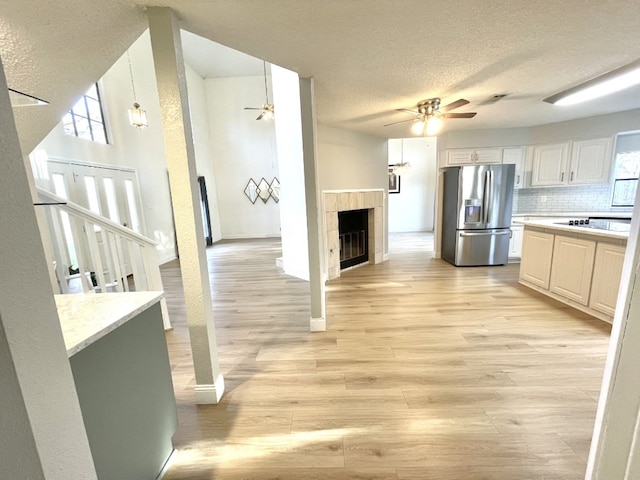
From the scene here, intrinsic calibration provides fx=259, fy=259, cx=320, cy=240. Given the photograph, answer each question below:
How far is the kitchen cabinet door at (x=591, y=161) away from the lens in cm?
409

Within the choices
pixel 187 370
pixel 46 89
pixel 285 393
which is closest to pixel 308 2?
pixel 46 89

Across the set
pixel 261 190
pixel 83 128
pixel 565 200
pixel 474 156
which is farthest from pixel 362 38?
pixel 261 190

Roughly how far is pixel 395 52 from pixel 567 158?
439 cm

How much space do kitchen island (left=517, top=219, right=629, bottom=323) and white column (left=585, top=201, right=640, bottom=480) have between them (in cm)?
241

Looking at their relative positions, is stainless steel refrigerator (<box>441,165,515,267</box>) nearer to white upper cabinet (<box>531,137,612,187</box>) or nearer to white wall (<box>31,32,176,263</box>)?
white upper cabinet (<box>531,137,612,187</box>)

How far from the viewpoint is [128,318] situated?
105cm

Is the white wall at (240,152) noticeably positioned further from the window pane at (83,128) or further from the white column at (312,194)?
the white column at (312,194)

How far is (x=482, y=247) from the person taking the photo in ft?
15.1

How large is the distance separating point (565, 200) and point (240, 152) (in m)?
8.65

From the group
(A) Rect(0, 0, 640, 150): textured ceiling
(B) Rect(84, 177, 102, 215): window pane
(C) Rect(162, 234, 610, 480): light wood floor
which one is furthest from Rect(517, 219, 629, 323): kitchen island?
(B) Rect(84, 177, 102, 215): window pane

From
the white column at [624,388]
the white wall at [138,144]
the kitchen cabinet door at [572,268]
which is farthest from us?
the white wall at [138,144]

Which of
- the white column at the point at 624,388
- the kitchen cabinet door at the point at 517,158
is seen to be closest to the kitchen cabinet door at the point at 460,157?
the kitchen cabinet door at the point at 517,158

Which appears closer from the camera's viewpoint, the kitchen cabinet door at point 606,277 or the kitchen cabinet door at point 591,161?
the kitchen cabinet door at point 606,277

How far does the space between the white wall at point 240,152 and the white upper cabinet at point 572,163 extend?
7.11 meters
